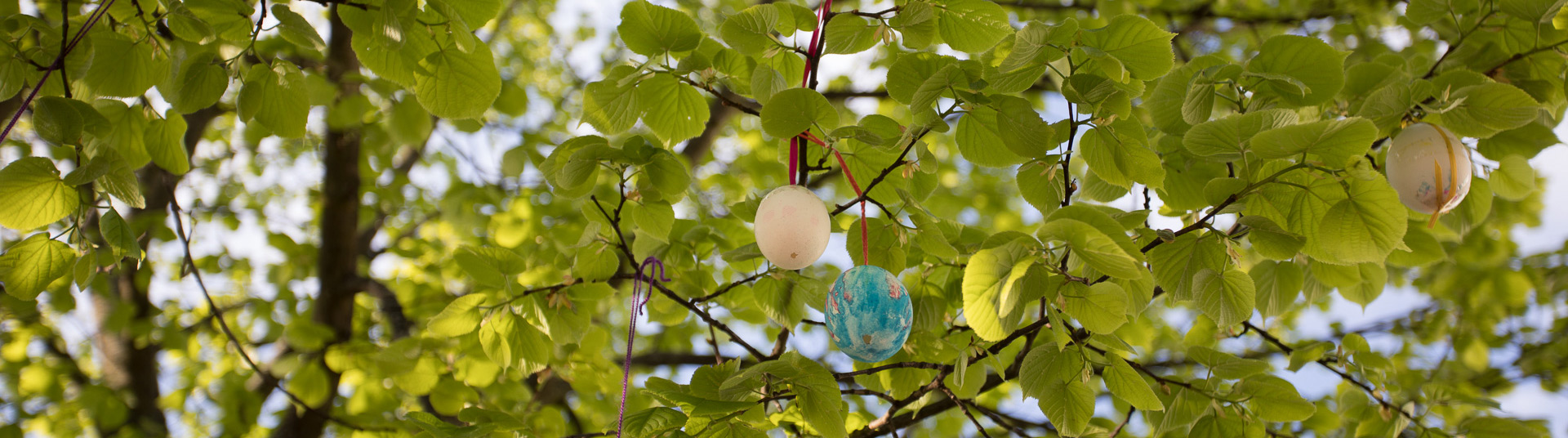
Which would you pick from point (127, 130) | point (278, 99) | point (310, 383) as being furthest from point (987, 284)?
point (310, 383)

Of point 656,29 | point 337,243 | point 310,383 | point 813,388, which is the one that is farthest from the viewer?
point 337,243

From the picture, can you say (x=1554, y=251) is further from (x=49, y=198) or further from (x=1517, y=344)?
(x=49, y=198)

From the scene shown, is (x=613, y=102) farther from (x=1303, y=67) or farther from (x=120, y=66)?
(x=1303, y=67)

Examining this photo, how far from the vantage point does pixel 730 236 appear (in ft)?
5.04

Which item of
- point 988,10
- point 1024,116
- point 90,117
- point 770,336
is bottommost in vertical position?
point 770,336

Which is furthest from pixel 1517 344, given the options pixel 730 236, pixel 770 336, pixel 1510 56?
pixel 730 236

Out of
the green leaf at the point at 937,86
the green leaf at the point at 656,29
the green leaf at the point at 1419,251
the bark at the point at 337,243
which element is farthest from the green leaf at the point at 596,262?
the bark at the point at 337,243

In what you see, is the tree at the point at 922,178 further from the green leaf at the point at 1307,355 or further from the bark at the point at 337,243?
the bark at the point at 337,243

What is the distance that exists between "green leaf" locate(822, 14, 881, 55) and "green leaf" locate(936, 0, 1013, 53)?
10 centimetres

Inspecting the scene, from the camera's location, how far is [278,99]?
4.22 ft

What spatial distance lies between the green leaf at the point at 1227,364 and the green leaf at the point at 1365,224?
223 mm

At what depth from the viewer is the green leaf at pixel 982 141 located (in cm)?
106

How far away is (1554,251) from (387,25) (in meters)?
5.15

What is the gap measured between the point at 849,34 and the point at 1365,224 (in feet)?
2.41
